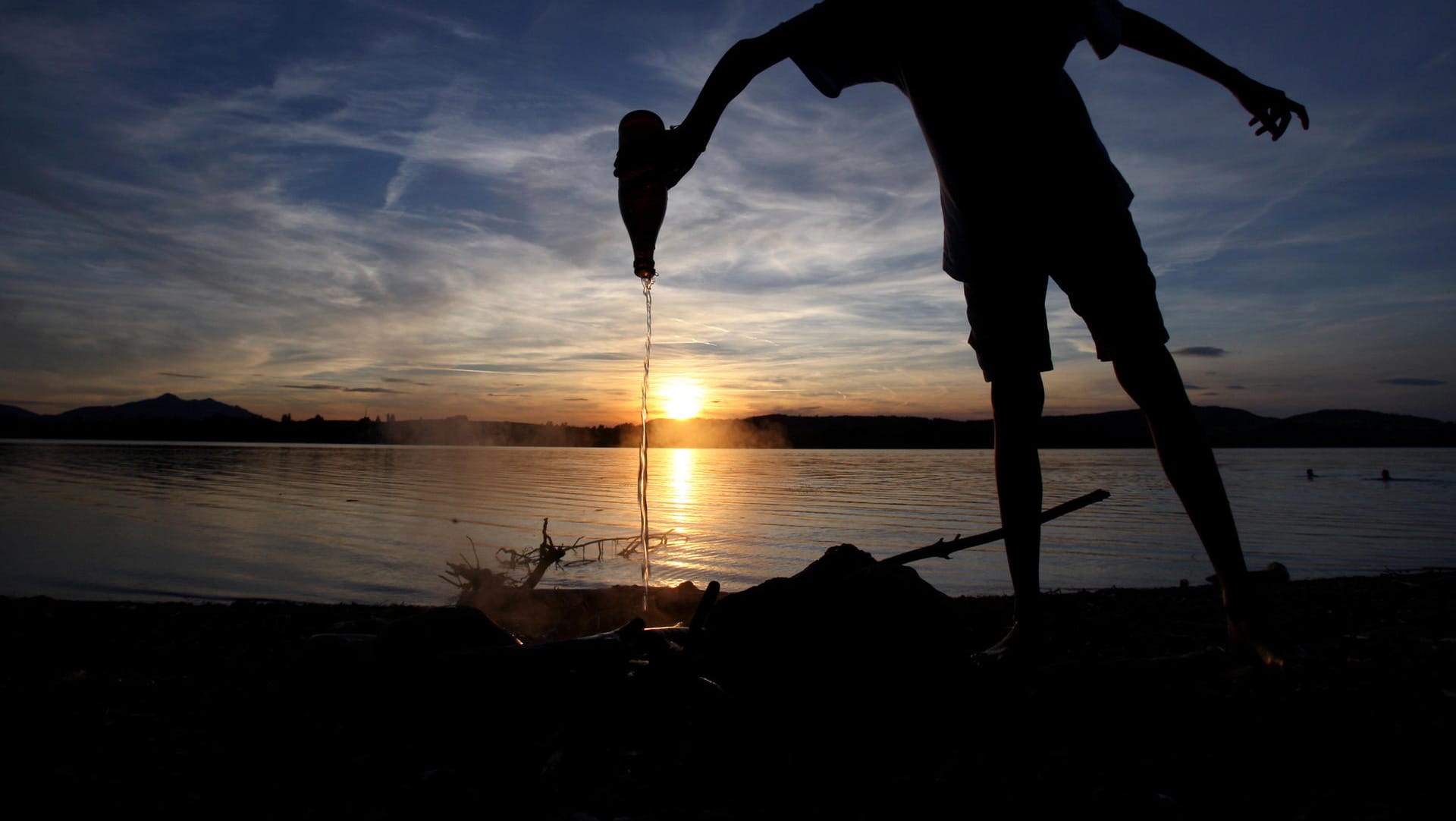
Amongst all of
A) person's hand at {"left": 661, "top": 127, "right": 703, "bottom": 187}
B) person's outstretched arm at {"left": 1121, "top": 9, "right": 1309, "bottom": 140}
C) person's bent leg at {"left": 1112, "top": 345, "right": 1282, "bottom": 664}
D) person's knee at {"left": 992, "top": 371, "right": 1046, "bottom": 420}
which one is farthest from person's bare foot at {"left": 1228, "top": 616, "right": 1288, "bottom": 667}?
person's hand at {"left": 661, "top": 127, "right": 703, "bottom": 187}

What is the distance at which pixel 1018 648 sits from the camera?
2.42 meters

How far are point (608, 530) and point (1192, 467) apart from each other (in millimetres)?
9749

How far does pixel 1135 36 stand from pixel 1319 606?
305 centimetres

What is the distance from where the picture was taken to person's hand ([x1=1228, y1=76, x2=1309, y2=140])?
103 inches

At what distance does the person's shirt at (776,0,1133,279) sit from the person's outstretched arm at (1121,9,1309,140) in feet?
0.74

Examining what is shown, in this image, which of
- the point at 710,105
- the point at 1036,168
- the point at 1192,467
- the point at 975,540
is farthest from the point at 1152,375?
the point at 710,105

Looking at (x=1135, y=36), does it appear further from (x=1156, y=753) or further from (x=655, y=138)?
(x=1156, y=753)

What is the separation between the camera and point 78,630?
3678mm

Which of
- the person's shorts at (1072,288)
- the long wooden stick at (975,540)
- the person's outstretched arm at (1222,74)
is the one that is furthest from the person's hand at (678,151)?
the person's outstretched arm at (1222,74)

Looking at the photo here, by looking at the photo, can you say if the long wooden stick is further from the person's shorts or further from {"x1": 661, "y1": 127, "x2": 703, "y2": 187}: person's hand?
{"x1": 661, "y1": 127, "x2": 703, "y2": 187}: person's hand

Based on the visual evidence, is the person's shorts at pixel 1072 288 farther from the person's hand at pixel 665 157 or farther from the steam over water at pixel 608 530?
the steam over water at pixel 608 530

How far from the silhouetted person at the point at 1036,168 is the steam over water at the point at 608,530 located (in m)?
4.09

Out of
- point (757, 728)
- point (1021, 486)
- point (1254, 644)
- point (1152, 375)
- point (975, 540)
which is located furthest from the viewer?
point (975, 540)

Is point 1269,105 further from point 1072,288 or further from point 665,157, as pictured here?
point 665,157
